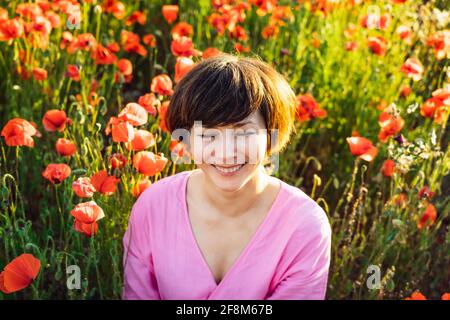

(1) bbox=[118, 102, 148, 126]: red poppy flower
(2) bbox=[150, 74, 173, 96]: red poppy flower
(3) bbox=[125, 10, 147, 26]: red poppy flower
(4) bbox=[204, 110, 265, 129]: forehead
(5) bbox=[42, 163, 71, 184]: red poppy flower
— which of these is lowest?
(5) bbox=[42, 163, 71, 184]: red poppy flower

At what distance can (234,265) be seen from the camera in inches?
73.9

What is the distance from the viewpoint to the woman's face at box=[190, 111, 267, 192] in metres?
1.71

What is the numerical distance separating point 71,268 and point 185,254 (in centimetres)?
30

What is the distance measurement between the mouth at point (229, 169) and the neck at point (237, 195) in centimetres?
11

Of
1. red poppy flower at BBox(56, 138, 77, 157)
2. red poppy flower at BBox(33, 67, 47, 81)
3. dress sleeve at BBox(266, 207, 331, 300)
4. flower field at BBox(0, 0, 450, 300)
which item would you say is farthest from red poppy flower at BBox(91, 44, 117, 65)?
dress sleeve at BBox(266, 207, 331, 300)

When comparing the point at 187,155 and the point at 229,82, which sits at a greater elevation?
the point at 229,82

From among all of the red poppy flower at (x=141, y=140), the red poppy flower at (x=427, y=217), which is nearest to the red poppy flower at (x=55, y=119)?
the red poppy flower at (x=141, y=140)

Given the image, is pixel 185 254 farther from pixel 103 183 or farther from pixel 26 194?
pixel 26 194

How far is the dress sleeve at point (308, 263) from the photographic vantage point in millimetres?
1838

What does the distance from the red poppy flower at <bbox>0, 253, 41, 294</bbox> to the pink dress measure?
301 millimetres

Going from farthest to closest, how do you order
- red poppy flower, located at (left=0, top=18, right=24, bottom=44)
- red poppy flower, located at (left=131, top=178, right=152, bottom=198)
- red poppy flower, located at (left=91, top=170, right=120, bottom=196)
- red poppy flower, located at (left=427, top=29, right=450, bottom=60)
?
red poppy flower, located at (left=427, top=29, right=450, bottom=60)
red poppy flower, located at (left=0, top=18, right=24, bottom=44)
red poppy flower, located at (left=131, top=178, right=152, bottom=198)
red poppy flower, located at (left=91, top=170, right=120, bottom=196)

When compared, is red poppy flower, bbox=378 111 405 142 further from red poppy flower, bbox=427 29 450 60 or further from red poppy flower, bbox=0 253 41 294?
red poppy flower, bbox=0 253 41 294
